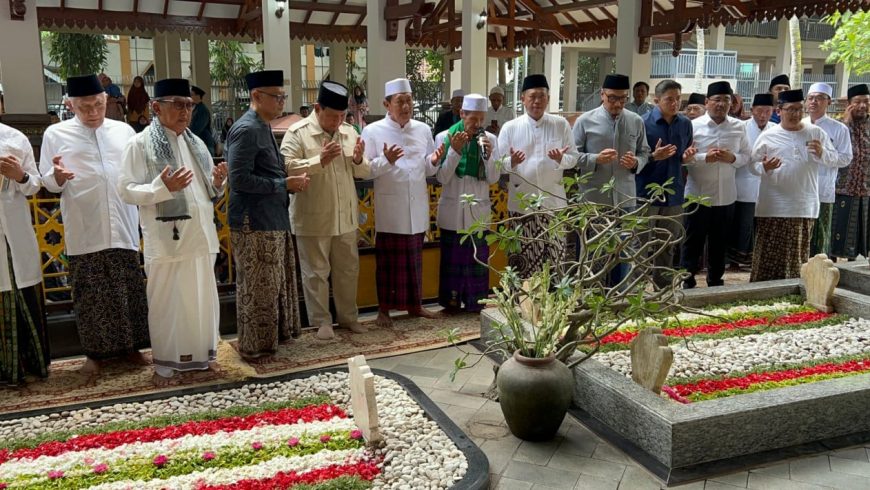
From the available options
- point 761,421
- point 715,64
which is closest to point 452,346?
point 761,421

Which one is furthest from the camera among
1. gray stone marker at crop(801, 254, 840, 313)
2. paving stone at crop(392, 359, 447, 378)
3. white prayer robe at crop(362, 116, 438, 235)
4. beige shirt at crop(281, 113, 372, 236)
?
white prayer robe at crop(362, 116, 438, 235)

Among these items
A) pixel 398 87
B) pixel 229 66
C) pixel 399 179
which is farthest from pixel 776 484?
pixel 229 66

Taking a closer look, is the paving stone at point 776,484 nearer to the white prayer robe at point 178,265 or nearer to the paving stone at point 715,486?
the paving stone at point 715,486

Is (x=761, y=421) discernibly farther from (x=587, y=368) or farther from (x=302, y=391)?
(x=302, y=391)

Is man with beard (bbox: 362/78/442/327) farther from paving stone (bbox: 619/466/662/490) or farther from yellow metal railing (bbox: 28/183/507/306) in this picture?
paving stone (bbox: 619/466/662/490)

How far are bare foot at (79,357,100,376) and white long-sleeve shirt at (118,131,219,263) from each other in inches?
31.2

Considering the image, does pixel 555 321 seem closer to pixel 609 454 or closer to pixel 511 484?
pixel 609 454

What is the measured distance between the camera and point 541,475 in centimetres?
294

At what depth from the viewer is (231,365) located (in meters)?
4.20

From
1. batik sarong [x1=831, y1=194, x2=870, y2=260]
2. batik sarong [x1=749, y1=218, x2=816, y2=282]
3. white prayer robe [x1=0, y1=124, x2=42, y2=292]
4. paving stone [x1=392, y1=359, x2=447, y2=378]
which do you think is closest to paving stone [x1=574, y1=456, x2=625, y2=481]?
paving stone [x1=392, y1=359, x2=447, y2=378]

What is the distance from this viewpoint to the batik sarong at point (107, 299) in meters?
3.99

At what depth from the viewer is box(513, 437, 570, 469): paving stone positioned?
3.06 metres

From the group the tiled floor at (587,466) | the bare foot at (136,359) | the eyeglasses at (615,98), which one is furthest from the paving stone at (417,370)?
the eyeglasses at (615,98)

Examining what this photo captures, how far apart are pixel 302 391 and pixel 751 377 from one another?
2.35m
